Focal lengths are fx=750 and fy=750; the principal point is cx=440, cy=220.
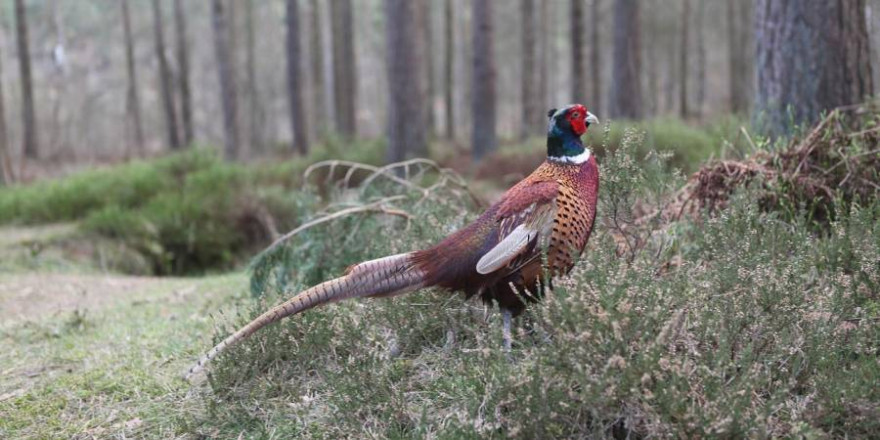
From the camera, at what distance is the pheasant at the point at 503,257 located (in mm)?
3053

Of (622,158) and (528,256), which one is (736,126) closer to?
(622,158)

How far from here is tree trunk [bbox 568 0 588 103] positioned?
1377cm

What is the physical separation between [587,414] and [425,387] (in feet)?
2.49

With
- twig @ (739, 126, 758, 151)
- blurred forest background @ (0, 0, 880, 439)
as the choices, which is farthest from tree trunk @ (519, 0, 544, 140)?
twig @ (739, 126, 758, 151)

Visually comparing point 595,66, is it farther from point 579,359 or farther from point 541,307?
point 579,359

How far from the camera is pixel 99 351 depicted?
4.21m

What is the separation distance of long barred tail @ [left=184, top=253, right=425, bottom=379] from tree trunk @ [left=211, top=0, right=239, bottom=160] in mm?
12957

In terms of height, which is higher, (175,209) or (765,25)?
Answer: (765,25)

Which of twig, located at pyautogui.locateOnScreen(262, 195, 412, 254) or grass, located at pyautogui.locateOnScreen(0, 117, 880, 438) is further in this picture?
twig, located at pyautogui.locateOnScreen(262, 195, 412, 254)

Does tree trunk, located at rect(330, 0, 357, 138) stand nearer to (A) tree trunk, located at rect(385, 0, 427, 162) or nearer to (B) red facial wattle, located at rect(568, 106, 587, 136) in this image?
(A) tree trunk, located at rect(385, 0, 427, 162)

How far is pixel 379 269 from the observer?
10.4ft

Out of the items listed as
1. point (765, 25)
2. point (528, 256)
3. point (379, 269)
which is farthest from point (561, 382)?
point (765, 25)

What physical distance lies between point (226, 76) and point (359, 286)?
1358 cm

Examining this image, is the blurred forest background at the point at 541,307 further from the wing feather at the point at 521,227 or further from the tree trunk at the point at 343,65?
the tree trunk at the point at 343,65
